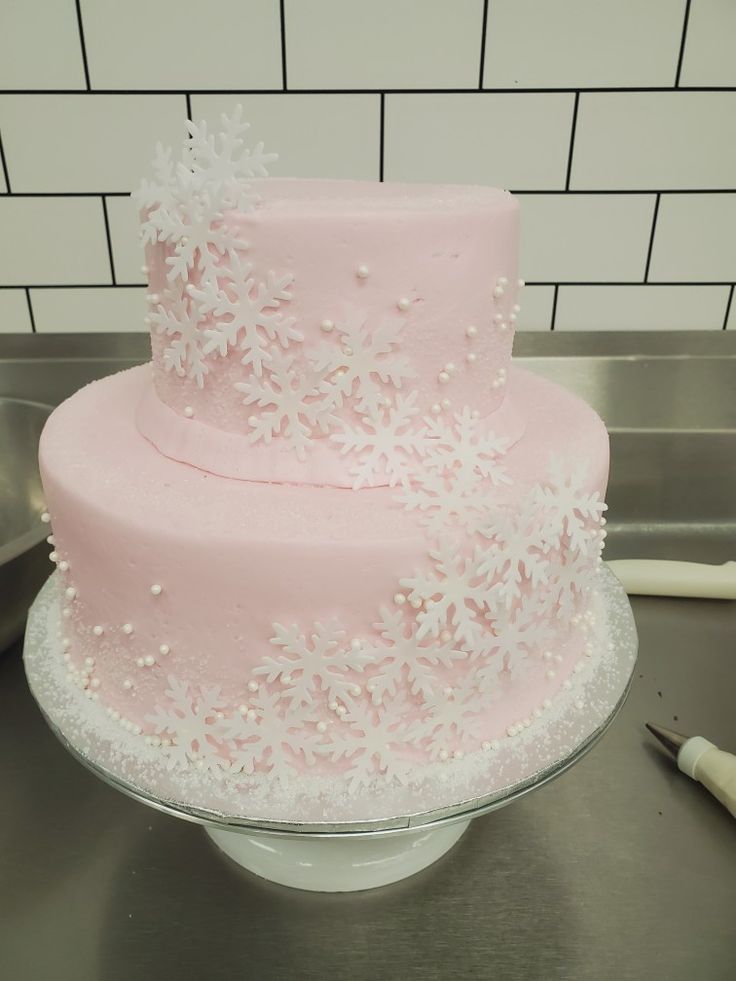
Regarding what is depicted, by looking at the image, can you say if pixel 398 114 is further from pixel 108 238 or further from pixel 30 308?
pixel 30 308

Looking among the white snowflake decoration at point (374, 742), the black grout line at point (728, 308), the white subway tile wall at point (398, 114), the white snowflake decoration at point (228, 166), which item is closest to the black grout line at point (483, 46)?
the white subway tile wall at point (398, 114)

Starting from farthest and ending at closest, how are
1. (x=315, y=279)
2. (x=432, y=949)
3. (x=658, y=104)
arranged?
(x=658, y=104) → (x=432, y=949) → (x=315, y=279)

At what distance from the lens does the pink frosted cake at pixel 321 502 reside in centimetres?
49

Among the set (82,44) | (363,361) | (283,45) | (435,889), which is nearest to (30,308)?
(82,44)

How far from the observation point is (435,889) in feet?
2.21

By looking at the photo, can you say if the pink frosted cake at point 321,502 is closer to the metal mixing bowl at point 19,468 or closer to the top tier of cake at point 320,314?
the top tier of cake at point 320,314

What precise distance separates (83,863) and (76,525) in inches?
13.5

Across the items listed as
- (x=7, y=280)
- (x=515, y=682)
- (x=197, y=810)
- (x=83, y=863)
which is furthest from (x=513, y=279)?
(x=7, y=280)

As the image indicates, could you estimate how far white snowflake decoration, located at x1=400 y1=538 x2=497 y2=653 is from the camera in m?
0.49

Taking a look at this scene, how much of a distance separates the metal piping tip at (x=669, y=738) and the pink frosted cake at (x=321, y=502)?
27 centimetres

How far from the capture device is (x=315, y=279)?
1.63 ft

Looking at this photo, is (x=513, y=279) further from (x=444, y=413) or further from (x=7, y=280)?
(x=7, y=280)

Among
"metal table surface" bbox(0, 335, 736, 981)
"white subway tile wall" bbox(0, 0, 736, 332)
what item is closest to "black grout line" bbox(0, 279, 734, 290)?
"white subway tile wall" bbox(0, 0, 736, 332)

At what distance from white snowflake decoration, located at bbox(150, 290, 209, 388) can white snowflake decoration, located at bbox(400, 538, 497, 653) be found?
206 millimetres
